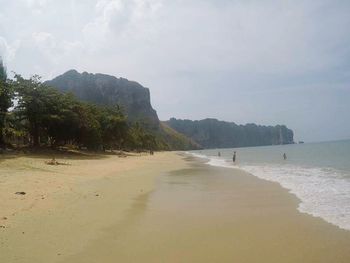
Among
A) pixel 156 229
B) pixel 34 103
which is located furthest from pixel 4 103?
pixel 156 229

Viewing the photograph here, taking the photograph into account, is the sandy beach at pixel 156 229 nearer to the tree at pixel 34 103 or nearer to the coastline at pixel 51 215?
the coastline at pixel 51 215

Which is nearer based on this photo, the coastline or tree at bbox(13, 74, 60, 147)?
the coastline

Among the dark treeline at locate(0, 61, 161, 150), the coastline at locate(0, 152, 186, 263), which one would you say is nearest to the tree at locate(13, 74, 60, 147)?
the dark treeline at locate(0, 61, 161, 150)

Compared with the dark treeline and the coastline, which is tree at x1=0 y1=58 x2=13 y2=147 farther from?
the coastline

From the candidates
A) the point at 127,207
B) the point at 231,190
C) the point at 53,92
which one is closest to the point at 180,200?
the point at 127,207

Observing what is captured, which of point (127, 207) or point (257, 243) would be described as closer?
point (257, 243)

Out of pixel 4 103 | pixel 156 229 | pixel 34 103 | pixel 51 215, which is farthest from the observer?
pixel 34 103

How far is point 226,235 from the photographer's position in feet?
26.7

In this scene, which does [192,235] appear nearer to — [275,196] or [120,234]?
[120,234]

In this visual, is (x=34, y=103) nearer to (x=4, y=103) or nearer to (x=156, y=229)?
(x=4, y=103)

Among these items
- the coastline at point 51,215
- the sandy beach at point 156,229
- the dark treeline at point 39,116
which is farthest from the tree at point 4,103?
the sandy beach at point 156,229

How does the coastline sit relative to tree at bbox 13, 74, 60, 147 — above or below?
below

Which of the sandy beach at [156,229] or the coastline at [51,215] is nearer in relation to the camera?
the sandy beach at [156,229]

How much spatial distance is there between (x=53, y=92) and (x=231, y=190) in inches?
1205
